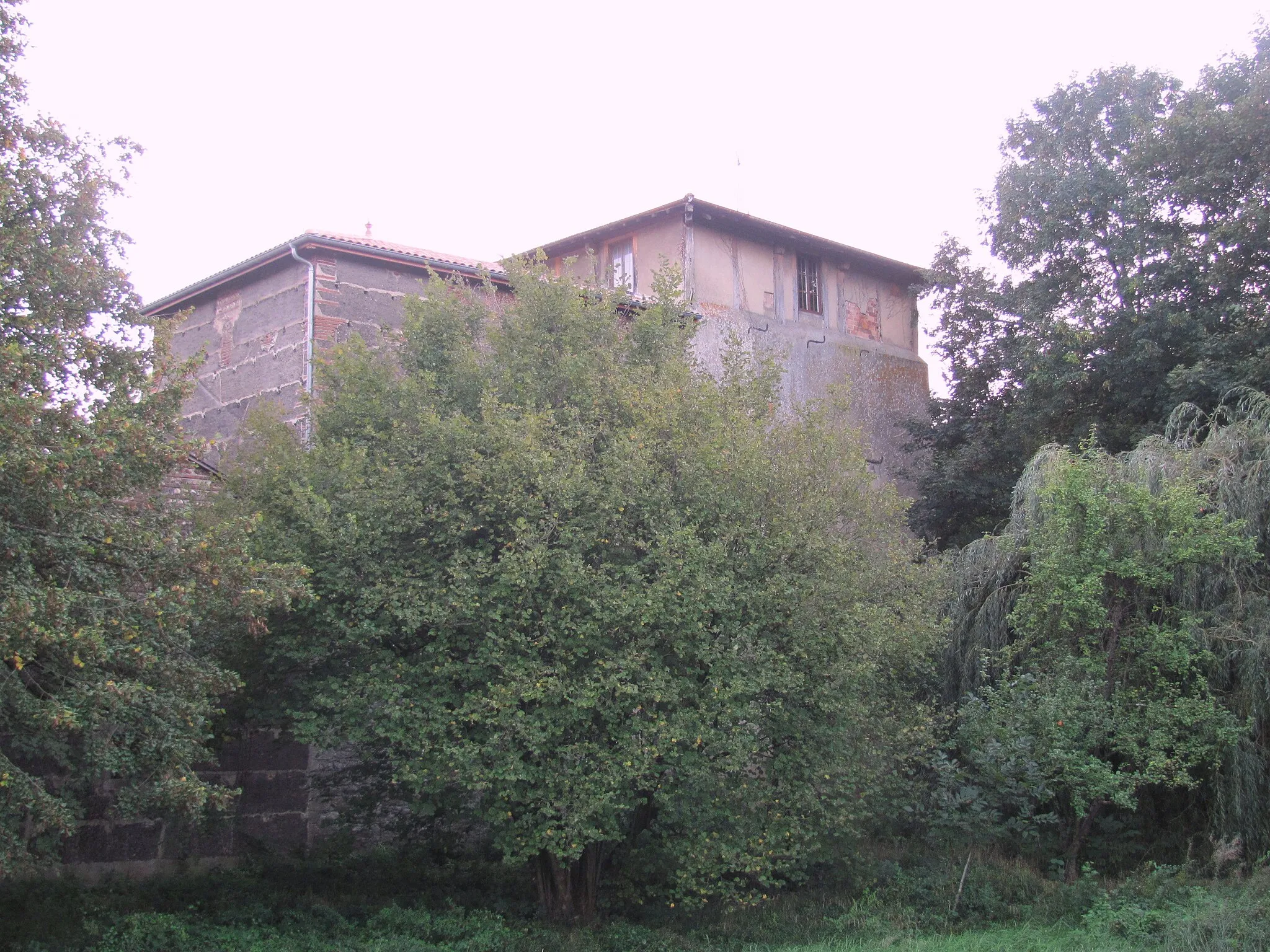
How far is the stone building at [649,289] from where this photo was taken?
1552 cm

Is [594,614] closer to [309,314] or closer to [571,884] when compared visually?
[571,884]

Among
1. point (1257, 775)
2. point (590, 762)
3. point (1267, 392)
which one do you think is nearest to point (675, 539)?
point (590, 762)

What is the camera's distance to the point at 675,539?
940 cm

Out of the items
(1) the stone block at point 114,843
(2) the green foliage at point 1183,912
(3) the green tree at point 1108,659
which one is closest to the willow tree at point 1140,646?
(3) the green tree at point 1108,659

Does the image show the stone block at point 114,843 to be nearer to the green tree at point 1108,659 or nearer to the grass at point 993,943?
the grass at point 993,943

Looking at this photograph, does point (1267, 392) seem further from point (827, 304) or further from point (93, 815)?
point (93, 815)

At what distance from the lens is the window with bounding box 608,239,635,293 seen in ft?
60.1

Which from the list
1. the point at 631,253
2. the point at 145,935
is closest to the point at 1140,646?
the point at 145,935

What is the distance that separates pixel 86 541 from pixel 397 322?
353 inches

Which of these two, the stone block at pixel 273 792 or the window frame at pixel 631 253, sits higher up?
→ the window frame at pixel 631 253

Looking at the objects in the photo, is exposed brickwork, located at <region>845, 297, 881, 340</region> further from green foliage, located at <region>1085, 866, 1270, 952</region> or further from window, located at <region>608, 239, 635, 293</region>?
green foliage, located at <region>1085, 866, 1270, 952</region>

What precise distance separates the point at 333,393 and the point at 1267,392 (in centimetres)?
1159

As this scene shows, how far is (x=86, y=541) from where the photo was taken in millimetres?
7219

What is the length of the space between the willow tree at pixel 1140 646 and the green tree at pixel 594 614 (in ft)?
5.31
